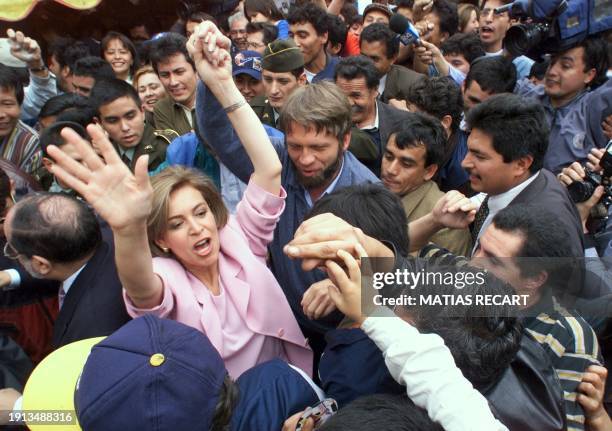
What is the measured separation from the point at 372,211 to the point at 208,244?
47 centimetres

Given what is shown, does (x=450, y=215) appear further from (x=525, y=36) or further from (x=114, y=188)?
(x=525, y=36)

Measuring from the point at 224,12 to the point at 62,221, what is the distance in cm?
479

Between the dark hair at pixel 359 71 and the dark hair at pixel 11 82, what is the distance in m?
1.77

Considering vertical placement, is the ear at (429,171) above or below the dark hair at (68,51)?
above

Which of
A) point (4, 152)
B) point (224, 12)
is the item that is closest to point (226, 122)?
point (4, 152)

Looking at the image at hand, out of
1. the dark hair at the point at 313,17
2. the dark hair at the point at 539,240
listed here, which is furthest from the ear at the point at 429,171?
the dark hair at the point at 313,17

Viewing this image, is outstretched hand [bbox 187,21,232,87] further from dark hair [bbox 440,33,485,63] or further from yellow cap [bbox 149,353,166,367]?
dark hair [bbox 440,33,485,63]

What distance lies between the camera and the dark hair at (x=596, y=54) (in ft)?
9.32

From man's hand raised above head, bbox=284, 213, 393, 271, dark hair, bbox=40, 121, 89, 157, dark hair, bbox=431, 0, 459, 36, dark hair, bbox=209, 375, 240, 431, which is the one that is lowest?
dark hair, bbox=431, 0, 459, 36

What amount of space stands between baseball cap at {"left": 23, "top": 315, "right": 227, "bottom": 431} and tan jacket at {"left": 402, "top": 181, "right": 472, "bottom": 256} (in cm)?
127

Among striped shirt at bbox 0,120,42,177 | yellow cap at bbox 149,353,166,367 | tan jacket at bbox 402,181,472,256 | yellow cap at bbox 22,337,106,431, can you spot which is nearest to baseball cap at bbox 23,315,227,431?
yellow cap at bbox 149,353,166,367

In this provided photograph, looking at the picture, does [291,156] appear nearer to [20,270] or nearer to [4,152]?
[20,270]

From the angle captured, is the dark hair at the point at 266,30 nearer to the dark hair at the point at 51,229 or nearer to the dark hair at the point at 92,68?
the dark hair at the point at 92,68

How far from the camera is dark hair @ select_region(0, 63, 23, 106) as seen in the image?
9.72 feet
